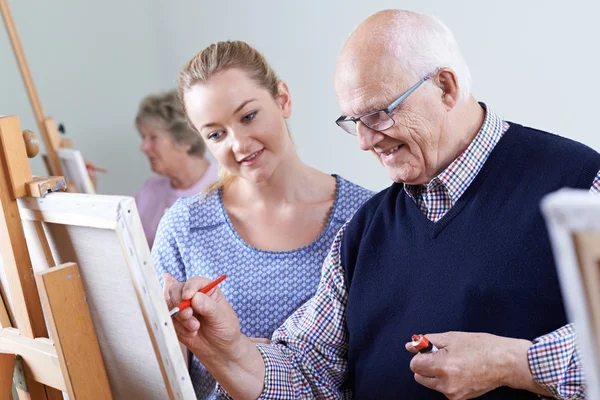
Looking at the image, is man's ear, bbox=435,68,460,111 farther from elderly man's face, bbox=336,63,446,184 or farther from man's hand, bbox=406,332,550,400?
man's hand, bbox=406,332,550,400

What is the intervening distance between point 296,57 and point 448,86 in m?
2.10

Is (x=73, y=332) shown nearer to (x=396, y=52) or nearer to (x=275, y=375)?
(x=275, y=375)

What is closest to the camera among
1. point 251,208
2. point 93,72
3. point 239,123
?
point 239,123

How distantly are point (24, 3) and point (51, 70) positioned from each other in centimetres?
37

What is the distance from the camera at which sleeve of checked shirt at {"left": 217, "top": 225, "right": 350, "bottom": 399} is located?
4.96ft

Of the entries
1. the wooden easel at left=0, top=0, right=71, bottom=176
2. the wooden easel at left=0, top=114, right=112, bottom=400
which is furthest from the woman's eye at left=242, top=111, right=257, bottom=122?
the wooden easel at left=0, top=0, right=71, bottom=176

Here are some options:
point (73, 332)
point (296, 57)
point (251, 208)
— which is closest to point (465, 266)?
point (73, 332)

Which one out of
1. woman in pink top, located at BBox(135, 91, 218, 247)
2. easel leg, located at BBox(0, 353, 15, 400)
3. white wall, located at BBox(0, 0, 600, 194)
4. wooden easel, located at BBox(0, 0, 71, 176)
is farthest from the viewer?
woman in pink top, located at BBox(135, 91, 218, 247)

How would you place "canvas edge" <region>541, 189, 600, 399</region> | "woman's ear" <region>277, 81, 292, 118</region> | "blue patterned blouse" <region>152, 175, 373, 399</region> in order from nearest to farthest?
"canvas edge" <region>541, 189, 600, 399</region>
"blue patterned blouse" <region>152, 175, 373, 399</region>
"woman's ear" <region>277, 81, 292, 118</region>

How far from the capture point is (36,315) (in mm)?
1418

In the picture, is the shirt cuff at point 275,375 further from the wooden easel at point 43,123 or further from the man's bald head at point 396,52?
the wooden easel at point 43,123

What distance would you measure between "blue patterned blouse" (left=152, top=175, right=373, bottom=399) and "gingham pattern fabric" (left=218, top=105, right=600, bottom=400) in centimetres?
18

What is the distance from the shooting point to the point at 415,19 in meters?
1.36

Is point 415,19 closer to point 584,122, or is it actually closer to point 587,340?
point 587,340
